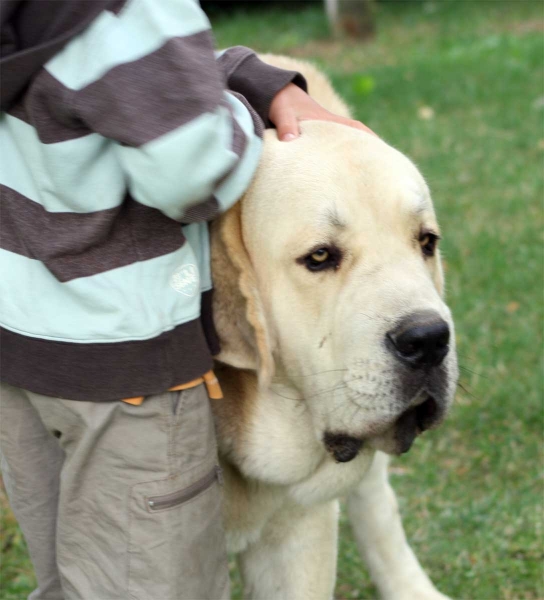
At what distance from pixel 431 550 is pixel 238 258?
1639 millimetres

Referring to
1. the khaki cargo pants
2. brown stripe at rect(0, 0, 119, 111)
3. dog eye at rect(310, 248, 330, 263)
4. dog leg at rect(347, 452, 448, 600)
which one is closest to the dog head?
dog eye at rect(310, 248, 330, 263)

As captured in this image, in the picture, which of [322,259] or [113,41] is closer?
[113,41]

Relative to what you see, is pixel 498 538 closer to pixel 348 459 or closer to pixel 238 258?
pixel 348 459

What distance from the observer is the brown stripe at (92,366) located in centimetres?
209

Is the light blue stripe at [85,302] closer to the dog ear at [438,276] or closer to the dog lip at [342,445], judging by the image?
the dog lip at [342,445]

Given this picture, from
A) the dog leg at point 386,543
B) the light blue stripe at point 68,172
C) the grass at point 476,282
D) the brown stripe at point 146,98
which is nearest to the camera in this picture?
the brown stripe at point 146,98

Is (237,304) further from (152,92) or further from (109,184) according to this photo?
(152,92)

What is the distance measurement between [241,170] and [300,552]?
1178 mm

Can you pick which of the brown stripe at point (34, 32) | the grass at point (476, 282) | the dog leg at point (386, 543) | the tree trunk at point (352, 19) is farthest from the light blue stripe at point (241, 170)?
the tree trunk at point (352, 19)

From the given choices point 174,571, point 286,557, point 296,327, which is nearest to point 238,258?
point 296,327

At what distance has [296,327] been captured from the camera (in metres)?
2.31

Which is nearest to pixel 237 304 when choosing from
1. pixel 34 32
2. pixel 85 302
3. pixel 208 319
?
pixel 208 319

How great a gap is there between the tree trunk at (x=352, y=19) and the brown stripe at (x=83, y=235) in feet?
32.7

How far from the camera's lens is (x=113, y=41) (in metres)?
1.88
